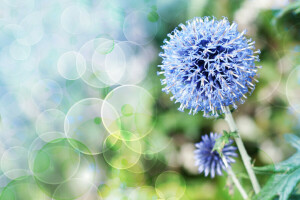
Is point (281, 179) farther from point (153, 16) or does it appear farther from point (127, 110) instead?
point (153, 16)

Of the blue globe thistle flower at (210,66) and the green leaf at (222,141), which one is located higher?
the blue globe thistle flower at (210,66)

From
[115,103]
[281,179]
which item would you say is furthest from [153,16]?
[281,179]

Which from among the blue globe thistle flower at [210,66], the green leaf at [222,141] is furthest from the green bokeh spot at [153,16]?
the green leaf at [222,141]

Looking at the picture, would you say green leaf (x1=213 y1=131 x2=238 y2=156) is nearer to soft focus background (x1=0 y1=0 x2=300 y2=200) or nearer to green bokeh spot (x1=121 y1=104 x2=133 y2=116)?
soft focus background (x1=0 y1=0 x2=300 y2=200)

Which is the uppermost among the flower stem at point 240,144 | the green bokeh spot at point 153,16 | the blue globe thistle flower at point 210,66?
the green bokeh spot at point 153,16

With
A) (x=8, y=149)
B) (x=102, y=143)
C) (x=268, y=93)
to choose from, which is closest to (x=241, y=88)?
(x=268, y=93)

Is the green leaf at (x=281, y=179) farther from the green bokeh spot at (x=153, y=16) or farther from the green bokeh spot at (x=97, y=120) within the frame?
the green bokeh spot at (x=97, y=120)
